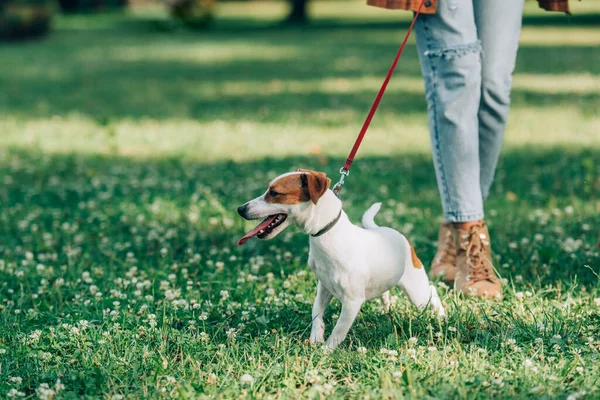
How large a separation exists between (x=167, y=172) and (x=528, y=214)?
3.27 meters

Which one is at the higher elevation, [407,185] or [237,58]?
[407,185]

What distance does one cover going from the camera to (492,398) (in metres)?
2.76

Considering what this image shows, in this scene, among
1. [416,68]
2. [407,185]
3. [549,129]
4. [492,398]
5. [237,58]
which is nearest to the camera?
[492,398]

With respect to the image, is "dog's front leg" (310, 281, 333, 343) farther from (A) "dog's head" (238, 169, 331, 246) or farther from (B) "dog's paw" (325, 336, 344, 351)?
(A) "dog's head" (238, 169, 331, 246)

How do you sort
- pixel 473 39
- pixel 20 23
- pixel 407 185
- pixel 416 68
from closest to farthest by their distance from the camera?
1. pixel 473 39
2. pixel 407 185
3. pixel 416 68
4. pixel 20 23

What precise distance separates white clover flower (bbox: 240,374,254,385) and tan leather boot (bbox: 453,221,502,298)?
1.39 metres

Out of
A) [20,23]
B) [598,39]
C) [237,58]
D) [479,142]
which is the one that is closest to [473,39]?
[479,142]

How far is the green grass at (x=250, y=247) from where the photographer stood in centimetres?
305

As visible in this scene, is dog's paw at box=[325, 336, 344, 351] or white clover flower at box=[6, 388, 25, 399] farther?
dog's paw at box=[325, 336, 344, 351]

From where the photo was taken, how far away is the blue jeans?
13.1 ft

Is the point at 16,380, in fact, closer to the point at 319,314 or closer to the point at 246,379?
the point at 246,379

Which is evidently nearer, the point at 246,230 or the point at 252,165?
the point at 246,230

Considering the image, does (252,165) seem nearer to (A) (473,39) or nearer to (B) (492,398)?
(A) (473,39)

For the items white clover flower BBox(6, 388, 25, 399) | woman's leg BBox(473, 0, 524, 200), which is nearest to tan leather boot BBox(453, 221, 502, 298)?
woman's leg BBox(473, 0, 524, 200)
